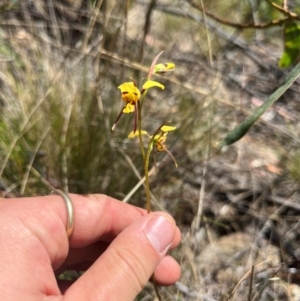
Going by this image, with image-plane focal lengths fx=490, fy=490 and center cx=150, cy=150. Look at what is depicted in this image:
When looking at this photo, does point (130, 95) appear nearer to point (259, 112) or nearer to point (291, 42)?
point (259, 112)

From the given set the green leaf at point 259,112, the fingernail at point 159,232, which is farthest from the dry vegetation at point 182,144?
the green leaf at point 259,112

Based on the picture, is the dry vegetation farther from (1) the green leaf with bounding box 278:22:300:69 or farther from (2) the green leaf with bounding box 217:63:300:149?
(2) the green leaf with bounding box 217:63:300:149

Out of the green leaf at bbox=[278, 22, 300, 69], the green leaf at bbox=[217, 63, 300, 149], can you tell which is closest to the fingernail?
the green leaf at bbox=[217, 63, 300, 149]

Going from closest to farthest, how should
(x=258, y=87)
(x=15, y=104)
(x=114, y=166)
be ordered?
(x=114, y=166) < (x=15, y=104) < (x=258, y=87)

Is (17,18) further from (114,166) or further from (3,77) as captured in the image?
(114,166)

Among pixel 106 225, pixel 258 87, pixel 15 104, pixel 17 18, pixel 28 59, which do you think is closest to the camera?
pixel 106 225

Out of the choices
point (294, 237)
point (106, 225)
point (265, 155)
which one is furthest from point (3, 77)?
point (294, 237)

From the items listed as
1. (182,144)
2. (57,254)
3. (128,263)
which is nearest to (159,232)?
(128,263)
